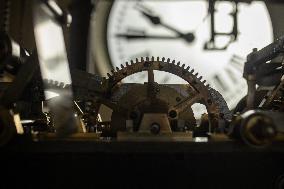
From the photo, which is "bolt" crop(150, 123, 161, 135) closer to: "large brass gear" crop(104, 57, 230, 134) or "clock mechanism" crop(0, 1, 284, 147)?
"clock mechanism" crop(0, 1, 284, 147)

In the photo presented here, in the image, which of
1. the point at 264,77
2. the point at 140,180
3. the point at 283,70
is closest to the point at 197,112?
the point at 264,77

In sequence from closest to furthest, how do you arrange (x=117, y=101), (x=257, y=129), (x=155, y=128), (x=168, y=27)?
(x=257, y=129) < (x=155, y=128) < (x=117, y=101) < (x=168, y=27)

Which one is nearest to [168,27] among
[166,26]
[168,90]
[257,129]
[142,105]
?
[166,26]

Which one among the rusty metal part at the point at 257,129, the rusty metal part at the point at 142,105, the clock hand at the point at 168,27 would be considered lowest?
the rusty metal part at the point at 257,129

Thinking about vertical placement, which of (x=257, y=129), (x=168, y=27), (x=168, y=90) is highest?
(x=168, y=27)

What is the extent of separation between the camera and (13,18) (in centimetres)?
260

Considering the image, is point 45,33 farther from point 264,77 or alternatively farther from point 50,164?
point 264,77

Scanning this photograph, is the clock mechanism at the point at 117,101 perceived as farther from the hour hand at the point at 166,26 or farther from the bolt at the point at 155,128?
the hour hand at the point at 166,26

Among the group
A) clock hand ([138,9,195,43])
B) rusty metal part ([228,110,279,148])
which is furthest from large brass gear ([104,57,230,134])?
clock hand ([138,9,195,43])

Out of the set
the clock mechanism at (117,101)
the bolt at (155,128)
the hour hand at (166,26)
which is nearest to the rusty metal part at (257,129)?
the clock mechanism at (117,101)

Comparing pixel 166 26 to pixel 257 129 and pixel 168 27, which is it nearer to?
pixel 168 27

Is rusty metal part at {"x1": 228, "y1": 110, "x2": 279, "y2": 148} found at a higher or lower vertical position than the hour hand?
lower

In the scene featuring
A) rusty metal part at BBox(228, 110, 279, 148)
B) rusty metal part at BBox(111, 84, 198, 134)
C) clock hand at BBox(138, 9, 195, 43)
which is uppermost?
clock hand at BBox(138, 9, 195, 43)

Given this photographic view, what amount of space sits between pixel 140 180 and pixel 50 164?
Result: 0.22 meters
